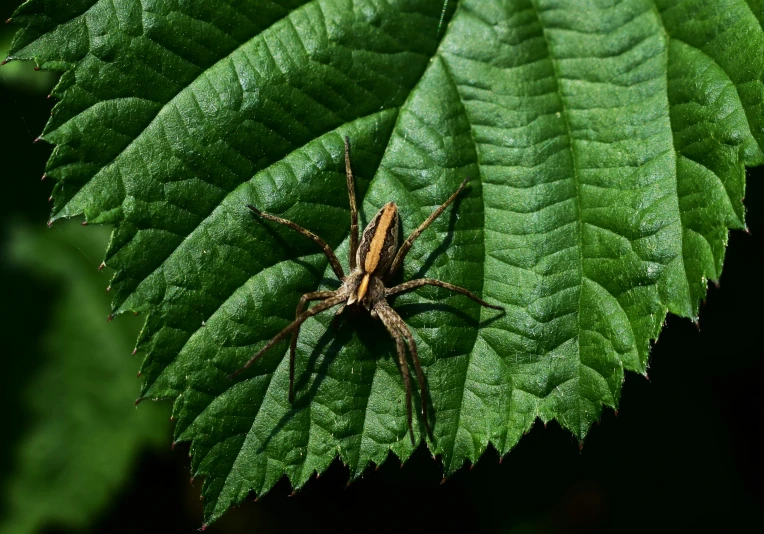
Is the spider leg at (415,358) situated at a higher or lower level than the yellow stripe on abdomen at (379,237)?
lower

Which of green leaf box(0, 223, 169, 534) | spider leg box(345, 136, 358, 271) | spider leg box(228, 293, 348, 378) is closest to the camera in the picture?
spider leg box(228, 293, 348, 378)

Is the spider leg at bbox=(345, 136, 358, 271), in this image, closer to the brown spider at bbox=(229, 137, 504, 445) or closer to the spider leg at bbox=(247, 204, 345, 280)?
the brown spider at bbox=(229, 137, 504, 445)

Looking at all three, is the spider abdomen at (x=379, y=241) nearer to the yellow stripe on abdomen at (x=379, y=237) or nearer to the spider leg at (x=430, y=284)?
the yellow stripe on abdomen at (x=379, y=237)

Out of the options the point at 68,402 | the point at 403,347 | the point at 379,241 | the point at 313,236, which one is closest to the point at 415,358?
the point at 403,347

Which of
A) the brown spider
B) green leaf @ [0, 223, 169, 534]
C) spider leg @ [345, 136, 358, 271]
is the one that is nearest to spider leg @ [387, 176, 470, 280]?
the brown spider

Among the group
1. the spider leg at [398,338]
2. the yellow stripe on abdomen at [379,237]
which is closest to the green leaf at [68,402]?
the spider leg at [398,338]

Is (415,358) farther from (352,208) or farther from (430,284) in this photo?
(352,208)
